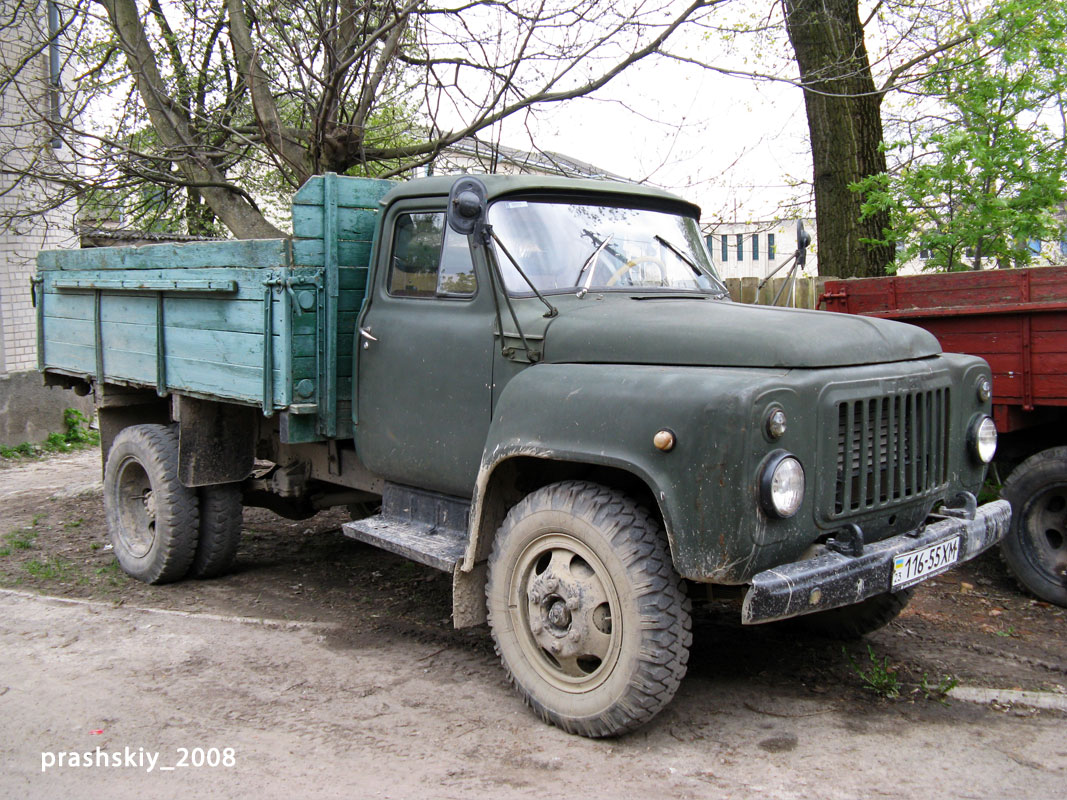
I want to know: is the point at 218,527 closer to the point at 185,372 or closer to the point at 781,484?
the point at 185,372

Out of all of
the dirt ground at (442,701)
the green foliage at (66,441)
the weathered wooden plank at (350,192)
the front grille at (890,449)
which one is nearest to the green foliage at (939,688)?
the dirt ground at (442,701)

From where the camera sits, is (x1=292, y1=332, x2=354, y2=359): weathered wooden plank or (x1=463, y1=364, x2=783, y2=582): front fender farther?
(x1=292, y1=332, x2=354, y2=359): weathered wooden plank

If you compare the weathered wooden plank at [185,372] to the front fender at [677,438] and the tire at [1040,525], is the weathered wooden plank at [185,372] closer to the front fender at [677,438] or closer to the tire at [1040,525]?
the front fender at [677,438]

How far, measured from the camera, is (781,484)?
10.9ft

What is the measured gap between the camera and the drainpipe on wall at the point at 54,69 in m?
8.74

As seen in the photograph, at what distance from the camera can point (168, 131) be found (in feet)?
28.5

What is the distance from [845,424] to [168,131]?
7145 mm

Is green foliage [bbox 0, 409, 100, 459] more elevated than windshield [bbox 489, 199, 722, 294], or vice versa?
windshield [bbox 489, 199, 722, 294]

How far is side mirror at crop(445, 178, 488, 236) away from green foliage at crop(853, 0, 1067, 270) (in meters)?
4.74

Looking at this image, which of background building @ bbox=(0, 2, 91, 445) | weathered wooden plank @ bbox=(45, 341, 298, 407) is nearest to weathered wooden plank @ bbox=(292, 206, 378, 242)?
weathered wooden plank @ bbox=(45, 341, 298, 407)

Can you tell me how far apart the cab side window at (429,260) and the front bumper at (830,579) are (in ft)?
6.37

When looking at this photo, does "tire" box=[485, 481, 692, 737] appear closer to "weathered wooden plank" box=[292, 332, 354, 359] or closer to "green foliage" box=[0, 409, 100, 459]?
"weathered wooden plank" box=[292, 332, 354, 359]

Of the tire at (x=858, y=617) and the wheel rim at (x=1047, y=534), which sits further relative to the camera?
the wheel rim at (x=1047, y=534)

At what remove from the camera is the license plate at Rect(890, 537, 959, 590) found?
3.64 metres
